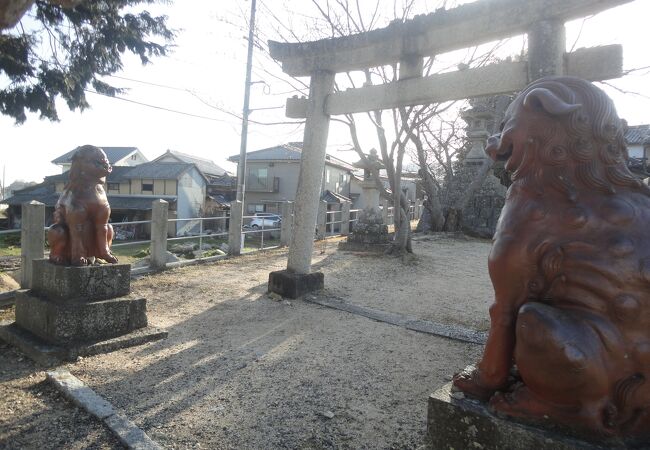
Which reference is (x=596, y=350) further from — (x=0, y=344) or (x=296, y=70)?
(x=296, y=70)

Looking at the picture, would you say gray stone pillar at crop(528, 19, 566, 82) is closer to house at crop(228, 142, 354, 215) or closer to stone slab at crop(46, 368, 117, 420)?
stone slab at crop(46, 368, 117, 420)

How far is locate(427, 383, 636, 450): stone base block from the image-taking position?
1.52 metres

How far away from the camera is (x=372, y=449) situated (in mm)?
2502

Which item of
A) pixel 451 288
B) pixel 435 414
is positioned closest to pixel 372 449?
pixel 435 414

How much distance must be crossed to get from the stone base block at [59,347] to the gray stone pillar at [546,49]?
462 centimetres

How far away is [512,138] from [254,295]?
500 centimetres

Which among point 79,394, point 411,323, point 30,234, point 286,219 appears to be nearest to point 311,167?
point 411,323

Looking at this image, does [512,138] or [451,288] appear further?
[451,288]

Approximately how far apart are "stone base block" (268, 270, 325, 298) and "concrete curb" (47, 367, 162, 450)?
311 cm

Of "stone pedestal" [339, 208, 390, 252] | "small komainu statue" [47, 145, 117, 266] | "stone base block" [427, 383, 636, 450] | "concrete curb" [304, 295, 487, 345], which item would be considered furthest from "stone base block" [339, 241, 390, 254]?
"stone base block" [427, 383, 636, 450]

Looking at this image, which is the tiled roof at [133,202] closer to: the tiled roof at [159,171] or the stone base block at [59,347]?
the tiled roof at [159,171]

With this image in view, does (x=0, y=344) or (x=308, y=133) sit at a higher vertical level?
(x=308, y=133)

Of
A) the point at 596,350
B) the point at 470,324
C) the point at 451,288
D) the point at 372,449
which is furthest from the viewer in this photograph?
the point at 451,288

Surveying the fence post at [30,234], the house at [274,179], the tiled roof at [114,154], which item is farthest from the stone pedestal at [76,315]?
the tiled roof at [114,154]
